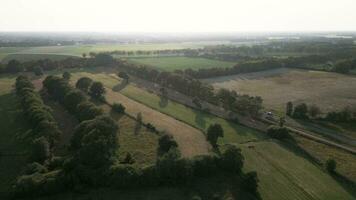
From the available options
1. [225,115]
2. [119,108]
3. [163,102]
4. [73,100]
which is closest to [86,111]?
[73,100]

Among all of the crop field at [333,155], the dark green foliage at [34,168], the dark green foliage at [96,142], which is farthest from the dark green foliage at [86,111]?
the crop field at [333,155]

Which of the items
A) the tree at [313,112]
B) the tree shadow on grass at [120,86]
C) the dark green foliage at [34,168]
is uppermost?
the tree shadow on grass at [120,86]

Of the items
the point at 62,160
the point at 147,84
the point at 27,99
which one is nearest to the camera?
the point at 62,160

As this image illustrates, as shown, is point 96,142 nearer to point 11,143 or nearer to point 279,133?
point 11,143

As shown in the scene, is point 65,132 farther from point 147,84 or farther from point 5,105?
point 147,84

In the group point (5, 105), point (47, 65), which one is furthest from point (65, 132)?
point (47, 65)

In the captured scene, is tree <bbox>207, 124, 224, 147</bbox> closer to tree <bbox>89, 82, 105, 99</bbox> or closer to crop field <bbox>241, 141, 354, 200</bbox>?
crop field <bbox>241, 141, 354, 200</bbox>

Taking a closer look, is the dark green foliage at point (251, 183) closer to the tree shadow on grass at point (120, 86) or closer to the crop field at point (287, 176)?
the crop field at point (287, 176)
